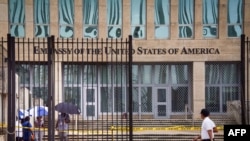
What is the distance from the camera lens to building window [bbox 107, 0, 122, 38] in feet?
116

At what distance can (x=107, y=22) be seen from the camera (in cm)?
3544

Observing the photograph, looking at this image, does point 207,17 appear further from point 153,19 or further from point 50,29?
point 50,29

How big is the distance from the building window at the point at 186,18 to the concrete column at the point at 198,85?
83.3 inches

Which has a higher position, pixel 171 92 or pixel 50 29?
pixel 50 29

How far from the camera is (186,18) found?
1400 inches

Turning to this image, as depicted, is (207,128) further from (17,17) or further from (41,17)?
(17,17)

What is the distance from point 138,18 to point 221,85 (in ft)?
23.3

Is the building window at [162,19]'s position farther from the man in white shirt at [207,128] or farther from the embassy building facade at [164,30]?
the man in white shirt at [207,128]

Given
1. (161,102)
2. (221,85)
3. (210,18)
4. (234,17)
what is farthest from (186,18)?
(161,102)

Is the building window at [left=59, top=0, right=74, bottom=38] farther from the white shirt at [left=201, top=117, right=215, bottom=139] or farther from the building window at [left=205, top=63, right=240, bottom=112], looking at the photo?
the white shirt at [left=201, top=117, right=215, bottom=139]

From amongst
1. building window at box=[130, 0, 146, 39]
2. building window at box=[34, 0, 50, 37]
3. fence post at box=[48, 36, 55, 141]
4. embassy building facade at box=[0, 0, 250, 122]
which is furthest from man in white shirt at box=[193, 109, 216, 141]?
building window at box=[34, 0, 50, 37]

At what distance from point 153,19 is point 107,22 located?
9.93 feet

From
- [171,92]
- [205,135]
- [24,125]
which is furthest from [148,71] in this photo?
[205,135]

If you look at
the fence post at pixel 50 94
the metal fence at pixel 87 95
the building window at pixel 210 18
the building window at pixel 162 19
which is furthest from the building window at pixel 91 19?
the fence post at pixel 50 94
